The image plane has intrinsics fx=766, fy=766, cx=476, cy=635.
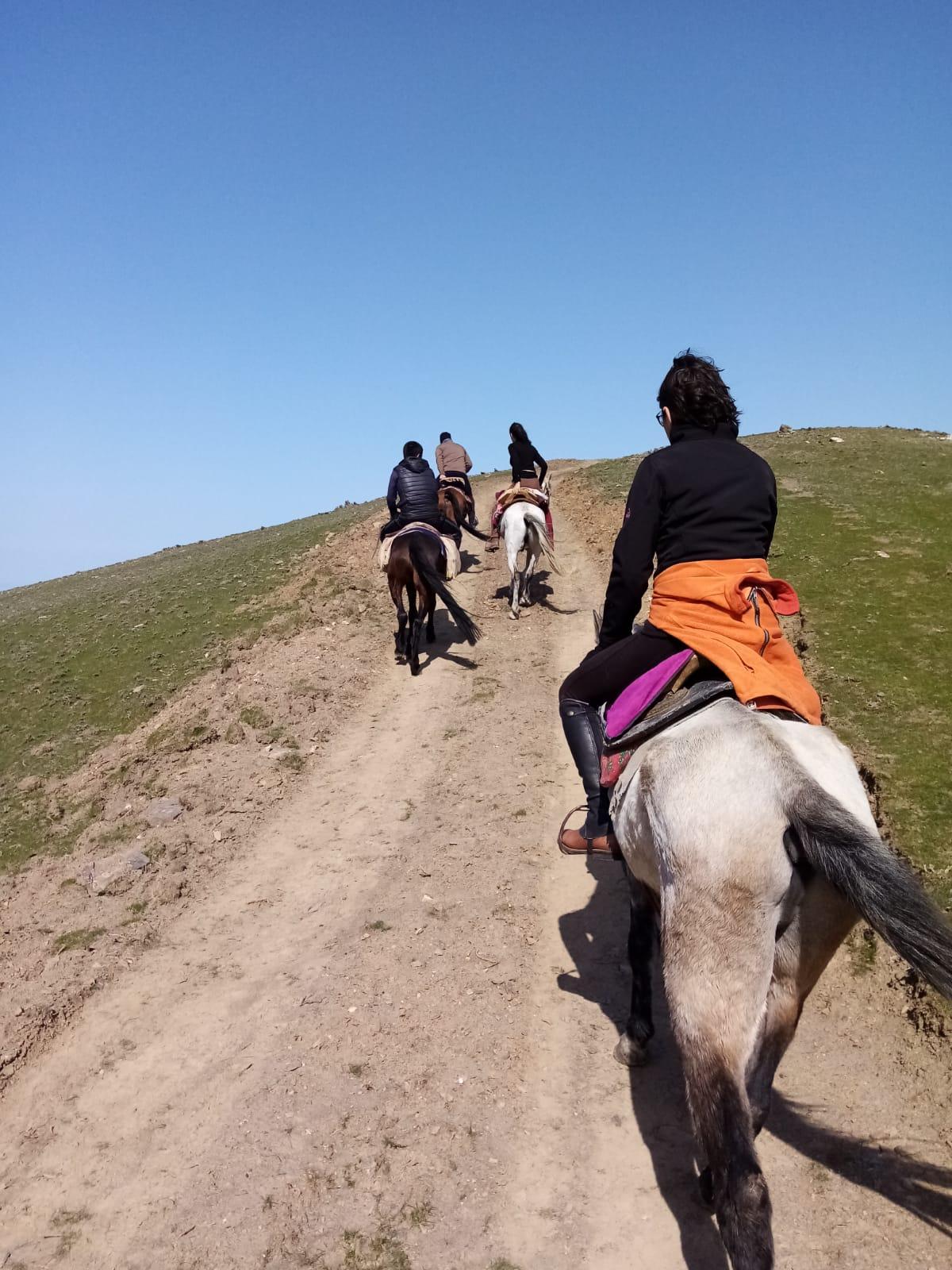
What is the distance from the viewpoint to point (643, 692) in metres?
4.36

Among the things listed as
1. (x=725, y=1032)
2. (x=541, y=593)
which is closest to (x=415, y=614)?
(x=541, y=593)

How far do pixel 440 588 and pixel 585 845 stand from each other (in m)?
7.74

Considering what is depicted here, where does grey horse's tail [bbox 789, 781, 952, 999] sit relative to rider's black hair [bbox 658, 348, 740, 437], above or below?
below

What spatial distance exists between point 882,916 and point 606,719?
201cm

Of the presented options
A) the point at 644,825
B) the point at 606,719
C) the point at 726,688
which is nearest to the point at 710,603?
the point at 726,688

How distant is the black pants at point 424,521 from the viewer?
45.0 ft

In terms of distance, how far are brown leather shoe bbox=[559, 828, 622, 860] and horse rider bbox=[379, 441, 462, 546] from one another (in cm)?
913

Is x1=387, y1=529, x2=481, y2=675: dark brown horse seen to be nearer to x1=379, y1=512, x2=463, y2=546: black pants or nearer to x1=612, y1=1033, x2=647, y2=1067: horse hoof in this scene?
x1=379, y1=512, x2=463, y2=546: black pants

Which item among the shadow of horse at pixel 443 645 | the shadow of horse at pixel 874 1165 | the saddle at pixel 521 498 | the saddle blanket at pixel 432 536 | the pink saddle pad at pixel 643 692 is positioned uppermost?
the saddle at pixel 521 498

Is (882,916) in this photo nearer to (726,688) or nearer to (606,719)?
(726,688)

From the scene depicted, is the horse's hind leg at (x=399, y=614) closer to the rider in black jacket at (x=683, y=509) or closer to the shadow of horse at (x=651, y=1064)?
the shadow of horse at (x=651, y=1064)

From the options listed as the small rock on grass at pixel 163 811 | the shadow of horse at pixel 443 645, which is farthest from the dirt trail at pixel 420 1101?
the shadow of horse at pixel 443 645

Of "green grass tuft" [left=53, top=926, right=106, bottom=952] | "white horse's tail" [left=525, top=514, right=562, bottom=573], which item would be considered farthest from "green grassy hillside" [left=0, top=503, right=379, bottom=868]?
"white horse's tail" [left=525, top=514, right=562, bottom=573]

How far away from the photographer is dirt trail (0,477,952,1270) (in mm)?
4086
